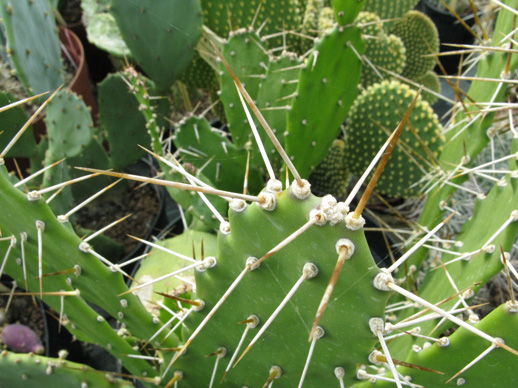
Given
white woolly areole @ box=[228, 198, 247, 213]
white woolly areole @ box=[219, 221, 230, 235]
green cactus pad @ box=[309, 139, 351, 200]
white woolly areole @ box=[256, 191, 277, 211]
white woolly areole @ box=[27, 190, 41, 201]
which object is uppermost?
white woolly areole @ box=[256, 191, 277, 211]

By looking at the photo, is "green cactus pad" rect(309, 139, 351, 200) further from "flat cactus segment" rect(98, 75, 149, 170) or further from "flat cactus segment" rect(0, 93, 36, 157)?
"flat cactus segment" rect(0, 93, 36, 157)

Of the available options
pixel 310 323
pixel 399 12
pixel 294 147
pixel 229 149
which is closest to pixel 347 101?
pixel 294 147

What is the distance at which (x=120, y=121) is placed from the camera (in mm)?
1324

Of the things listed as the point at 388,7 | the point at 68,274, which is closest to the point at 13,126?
the point at 68,274

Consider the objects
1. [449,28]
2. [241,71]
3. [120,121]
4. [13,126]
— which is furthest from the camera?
[449,28]

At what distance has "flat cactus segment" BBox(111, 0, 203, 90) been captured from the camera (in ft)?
3.94

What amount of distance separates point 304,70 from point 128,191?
788 mm

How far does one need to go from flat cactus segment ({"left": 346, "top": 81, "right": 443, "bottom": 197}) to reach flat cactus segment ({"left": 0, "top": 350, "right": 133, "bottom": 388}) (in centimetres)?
80

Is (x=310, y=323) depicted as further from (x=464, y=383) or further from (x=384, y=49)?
(x=384, y=49)

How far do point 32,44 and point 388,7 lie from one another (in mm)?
1129

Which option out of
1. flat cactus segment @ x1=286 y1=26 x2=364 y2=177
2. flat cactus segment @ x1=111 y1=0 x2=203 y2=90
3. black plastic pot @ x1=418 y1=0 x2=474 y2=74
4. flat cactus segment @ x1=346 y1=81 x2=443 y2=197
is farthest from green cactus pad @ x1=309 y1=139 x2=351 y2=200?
black plastic pot @ x1=418 y1=0 x2=474 y2=74

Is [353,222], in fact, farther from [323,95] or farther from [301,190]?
[323,95]

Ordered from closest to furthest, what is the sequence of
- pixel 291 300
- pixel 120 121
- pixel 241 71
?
pixel 291 300 < pixel 241 71 < pixel 120 121

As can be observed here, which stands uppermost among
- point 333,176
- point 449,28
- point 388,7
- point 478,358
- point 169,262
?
point 388,7
